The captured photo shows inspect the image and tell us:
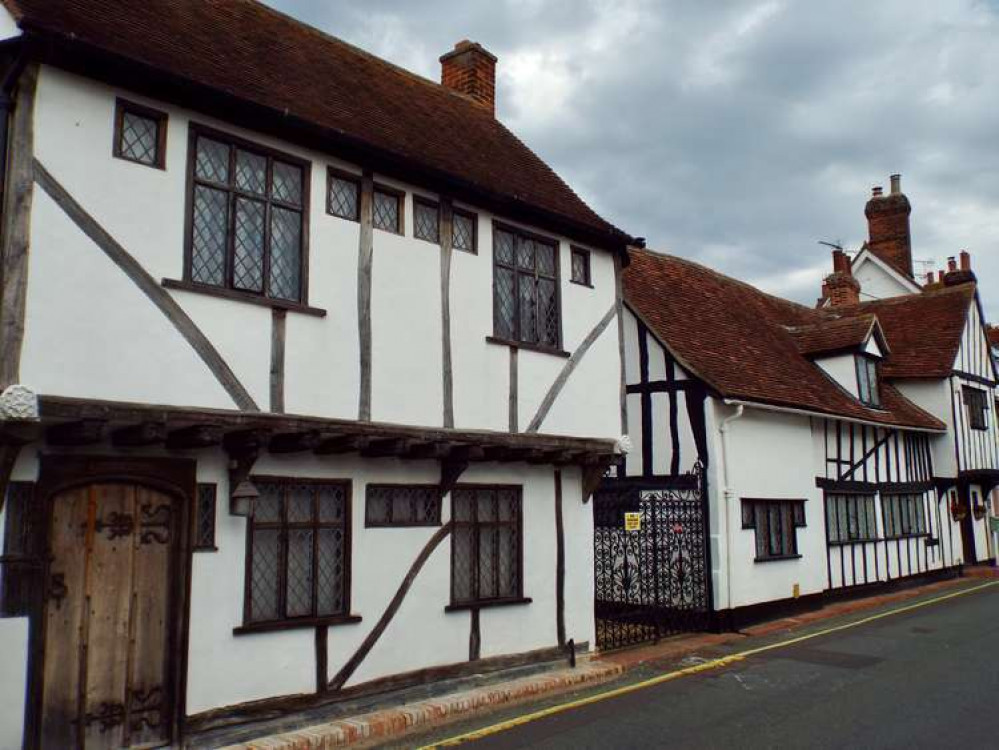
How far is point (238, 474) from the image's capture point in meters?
7.44

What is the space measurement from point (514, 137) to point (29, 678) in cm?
1019

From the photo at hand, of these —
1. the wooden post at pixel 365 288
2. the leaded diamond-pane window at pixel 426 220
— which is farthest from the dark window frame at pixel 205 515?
the leaded diamond-pane window at pixel 426 220

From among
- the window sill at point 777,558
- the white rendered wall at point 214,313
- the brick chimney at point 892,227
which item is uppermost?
the brick chimney at point 892,227

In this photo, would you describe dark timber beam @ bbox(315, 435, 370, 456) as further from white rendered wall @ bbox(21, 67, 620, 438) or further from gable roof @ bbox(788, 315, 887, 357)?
gable roof @ bbox(788, 315, 887, 357)

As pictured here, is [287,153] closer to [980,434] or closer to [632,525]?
[632,525]

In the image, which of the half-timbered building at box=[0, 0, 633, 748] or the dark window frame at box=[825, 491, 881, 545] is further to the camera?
the dark window frame at box=[825, 491, 881, 545]

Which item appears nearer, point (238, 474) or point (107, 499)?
point (107, 499)

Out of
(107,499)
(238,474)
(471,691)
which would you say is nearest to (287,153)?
(238,474)

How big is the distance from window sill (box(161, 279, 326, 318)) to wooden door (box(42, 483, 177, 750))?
5.57ft

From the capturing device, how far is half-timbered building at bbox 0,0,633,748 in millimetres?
6430

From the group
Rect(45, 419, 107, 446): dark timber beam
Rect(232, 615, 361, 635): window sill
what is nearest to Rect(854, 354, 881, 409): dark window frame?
Rect(232, 615, 361, 635): window sill

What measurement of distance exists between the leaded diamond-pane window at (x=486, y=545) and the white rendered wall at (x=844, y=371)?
37.0ft

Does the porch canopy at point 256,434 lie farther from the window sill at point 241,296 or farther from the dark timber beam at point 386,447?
the window sill at point 241,296

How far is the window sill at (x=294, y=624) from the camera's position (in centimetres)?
743
